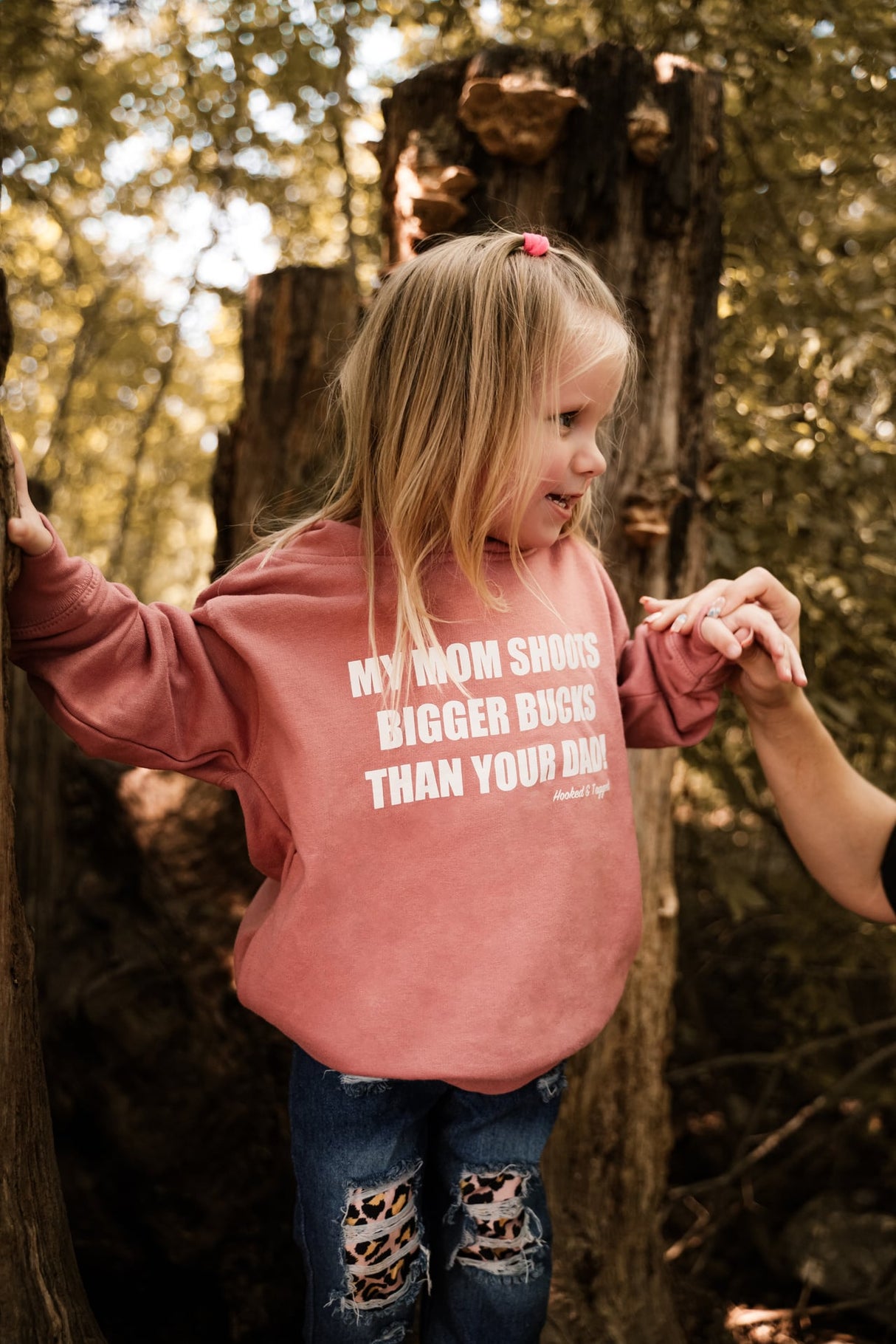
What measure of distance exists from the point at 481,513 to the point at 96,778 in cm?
177

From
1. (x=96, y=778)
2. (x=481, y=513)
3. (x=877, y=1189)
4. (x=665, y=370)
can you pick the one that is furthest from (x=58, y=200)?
(x=877, y=1189)

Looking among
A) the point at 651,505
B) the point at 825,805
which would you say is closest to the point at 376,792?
the point at 825,805

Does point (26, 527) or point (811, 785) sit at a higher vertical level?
point (26, 527)

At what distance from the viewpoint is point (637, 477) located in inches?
85.8

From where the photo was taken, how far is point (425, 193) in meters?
2.09

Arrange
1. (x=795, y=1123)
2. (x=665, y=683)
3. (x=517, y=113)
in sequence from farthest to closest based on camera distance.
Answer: (x=795, y=1123) → (x=517, y=113) → (x=665, y=683)

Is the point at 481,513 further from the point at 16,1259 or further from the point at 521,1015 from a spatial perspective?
the point at 16,1259

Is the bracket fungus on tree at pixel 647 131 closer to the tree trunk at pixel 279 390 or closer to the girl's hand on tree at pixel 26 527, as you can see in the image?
the tree trunk at pixel 279 390

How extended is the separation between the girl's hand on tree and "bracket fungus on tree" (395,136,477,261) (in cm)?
105

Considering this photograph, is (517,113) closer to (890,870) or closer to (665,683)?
(665,683)

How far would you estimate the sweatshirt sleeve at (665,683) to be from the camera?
173 centimetres

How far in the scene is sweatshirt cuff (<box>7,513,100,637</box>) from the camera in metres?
1.37

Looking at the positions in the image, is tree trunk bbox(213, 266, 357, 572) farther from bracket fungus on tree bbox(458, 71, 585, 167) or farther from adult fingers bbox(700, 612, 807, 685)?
adult fingers bbox(700, 612, 807, 685)

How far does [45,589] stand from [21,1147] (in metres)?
0.78
